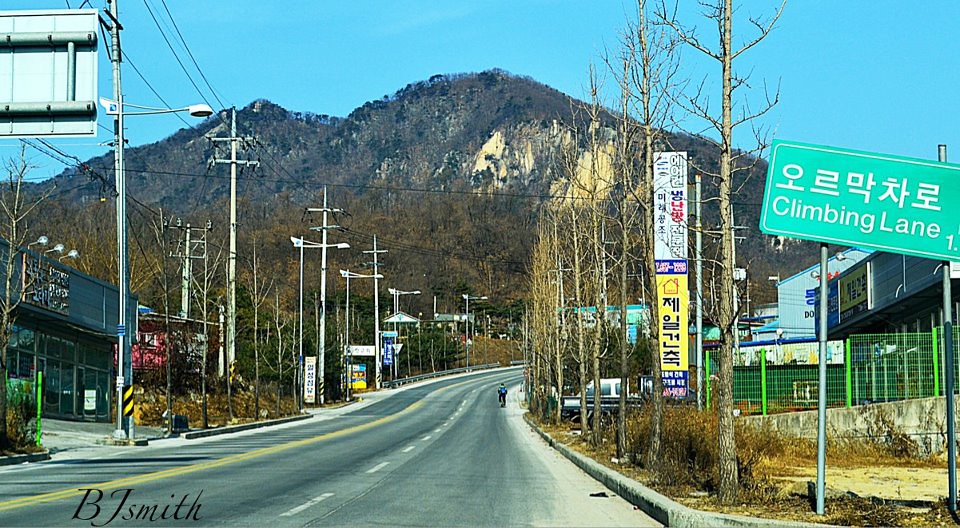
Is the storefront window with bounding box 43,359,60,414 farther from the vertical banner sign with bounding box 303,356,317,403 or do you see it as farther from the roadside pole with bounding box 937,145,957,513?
the roadside pole with bounding box 937,145,957,513

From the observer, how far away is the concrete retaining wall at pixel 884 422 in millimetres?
21062

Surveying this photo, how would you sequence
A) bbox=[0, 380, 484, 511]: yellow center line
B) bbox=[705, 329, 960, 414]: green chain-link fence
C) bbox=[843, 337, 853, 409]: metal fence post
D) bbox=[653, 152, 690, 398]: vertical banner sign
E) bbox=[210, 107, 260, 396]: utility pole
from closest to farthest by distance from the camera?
bbox=[0, 380, 484, 511]: yellow center line, bbox=[705, 329, 960, 414]: green chain-link fence, bbox=[843, 337, 853, 409]: metal fence post, bbox=[653, 152, 690, 398]: vertical banner sign, bbox=[210, 107, 260, 396]: utility pole

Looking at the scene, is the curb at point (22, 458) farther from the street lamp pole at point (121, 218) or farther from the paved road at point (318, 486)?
the street lamp pole at point (121, 218)

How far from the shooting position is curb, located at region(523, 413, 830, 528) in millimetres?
10117

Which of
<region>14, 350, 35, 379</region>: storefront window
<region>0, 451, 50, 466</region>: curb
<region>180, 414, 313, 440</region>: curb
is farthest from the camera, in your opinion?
<region>180, 414, 313, 440</region>: curb

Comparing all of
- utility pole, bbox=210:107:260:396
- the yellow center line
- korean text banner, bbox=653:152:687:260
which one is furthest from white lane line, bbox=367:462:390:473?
utility pole, bbox=210:107:260:396

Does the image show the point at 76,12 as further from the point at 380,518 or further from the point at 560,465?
the point at 560,465

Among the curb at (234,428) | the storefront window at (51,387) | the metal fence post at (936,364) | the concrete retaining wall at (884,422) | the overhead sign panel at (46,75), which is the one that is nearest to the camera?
the overhead sign panel at (46,75)

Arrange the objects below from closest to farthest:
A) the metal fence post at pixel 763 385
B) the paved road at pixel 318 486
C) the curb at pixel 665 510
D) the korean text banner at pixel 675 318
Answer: the curb at pixel 665 510
the paved road at pixel 318 486
the metal fence post at pixel 763 385
the korean text banner at pixel 675 318

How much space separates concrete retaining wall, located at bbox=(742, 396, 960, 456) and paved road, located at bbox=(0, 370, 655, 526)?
556 cm

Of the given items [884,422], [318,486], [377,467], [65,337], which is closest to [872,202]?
[318,486]

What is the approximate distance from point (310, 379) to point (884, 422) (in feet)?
164

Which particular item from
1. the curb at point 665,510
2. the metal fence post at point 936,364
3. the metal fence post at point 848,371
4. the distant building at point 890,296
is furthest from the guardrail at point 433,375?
the curb at point 665,510

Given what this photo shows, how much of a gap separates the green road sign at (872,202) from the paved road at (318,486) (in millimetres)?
3879
